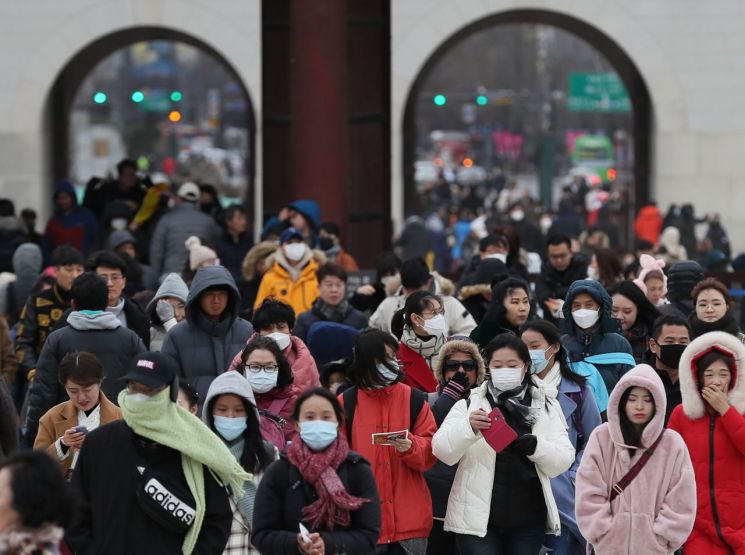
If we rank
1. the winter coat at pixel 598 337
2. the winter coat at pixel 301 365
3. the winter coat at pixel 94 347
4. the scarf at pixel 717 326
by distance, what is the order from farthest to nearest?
the scarf at pixel 717 326, the winter coat at pixel 598 337, the winter coat at pixel 94 347, the winter coat at pixel 301 365

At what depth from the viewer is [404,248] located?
98.7ft

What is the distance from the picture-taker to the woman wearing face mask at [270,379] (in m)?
9.58

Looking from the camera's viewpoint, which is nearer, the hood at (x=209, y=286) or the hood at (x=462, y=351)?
the hood at (x=462, y=351)

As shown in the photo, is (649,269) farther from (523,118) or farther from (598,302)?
(523,118)

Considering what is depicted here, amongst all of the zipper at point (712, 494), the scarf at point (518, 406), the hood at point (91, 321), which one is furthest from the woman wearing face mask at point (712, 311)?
the hood at point (91, 321)

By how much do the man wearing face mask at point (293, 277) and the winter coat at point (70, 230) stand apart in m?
6.52

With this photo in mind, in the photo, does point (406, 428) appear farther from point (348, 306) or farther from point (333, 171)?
point (333, 171)

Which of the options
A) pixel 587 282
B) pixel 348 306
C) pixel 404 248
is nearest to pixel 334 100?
pixel 348 306

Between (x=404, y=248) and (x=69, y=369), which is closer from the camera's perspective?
(x=69, y=369)

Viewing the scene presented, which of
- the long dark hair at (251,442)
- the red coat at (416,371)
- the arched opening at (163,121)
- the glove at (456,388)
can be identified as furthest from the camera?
the arched opening at (163,121)

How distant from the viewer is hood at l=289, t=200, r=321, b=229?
53.5 ft

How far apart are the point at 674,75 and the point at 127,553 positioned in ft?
75.3

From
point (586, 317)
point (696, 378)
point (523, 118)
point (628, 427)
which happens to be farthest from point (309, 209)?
point (523, 118)

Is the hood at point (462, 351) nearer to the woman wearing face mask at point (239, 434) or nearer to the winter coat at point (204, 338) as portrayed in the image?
the winter coat at point (204, 338)
